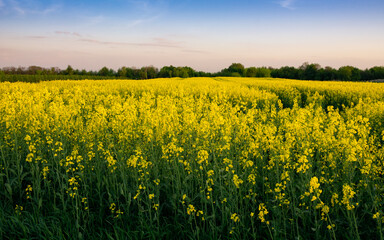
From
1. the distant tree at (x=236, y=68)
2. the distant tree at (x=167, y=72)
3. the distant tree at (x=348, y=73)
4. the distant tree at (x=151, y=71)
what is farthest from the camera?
the distant tree at (x=236, y=68)

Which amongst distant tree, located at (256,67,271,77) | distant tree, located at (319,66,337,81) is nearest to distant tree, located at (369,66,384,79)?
distant tree, located at (319,66,337,81)

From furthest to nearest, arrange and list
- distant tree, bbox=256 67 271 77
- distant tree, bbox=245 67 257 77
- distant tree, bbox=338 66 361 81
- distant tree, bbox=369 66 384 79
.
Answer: distant tree, bbox=245 67 257 77, distant tree, bbox=256 67 271 77, distant tree, bbox=369 66 384 79, distant tree, bbox=338 66 361 81

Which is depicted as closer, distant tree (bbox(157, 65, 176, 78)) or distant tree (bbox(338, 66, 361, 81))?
distant tree (bbox(338, 66, 361, 81))

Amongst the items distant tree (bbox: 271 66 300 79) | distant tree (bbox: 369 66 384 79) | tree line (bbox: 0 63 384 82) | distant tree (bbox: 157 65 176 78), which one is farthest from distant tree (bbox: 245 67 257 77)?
distant tree (bbox: 369 66 384 79)

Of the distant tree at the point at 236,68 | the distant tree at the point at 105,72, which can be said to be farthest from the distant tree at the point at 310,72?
the distant tree at the point at 105,72

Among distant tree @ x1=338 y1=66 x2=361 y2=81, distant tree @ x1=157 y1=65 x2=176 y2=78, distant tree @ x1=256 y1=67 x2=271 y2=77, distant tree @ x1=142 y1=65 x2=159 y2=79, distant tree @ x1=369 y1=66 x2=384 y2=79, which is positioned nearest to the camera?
distant tree @ x1=338 y1=66 x2=361 y2=81

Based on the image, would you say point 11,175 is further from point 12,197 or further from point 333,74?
point 333,74

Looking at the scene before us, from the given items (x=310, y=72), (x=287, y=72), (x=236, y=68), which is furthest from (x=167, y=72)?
(x=310, y=72)

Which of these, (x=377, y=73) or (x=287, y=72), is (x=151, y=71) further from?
(x=377, y=73)

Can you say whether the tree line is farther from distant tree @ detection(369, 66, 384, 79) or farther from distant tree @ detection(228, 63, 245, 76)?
distant tree @ detection(228, 63, 245, 76)

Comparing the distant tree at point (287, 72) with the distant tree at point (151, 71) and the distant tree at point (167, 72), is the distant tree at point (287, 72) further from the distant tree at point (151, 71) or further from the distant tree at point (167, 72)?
the distant tree at point (151, 71)

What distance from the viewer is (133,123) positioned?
6.72 metres

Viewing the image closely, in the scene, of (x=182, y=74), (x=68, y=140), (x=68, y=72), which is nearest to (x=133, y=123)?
(x=68, y=140)

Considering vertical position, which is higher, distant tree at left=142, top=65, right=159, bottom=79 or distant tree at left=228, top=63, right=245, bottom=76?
distant tree at left=228, top=63, right=245, bottom=76
